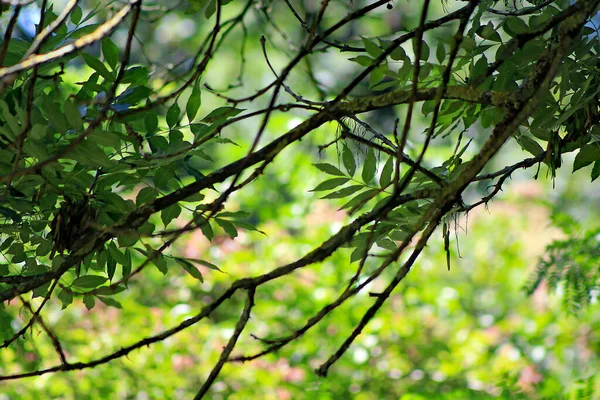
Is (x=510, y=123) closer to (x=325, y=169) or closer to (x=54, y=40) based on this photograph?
(x=325, y=169)

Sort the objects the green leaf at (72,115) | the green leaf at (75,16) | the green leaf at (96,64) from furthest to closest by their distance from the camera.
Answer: the green leaf at (75,16)
the green leaf at (96,64)
the green leaf at (72,115)

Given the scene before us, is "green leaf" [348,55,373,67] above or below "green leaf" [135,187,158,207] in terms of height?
above

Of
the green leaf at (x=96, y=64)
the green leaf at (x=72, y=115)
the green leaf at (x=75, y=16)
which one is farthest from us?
the green leaf at (x=75, y=16)

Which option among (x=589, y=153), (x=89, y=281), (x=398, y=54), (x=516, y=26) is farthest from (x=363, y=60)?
→ (x=89, y=281)

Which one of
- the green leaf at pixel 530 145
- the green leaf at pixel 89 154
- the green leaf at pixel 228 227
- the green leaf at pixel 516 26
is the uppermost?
the green leaf at pixel 516 26

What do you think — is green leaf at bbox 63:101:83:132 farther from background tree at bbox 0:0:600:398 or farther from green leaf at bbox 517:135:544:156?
green leaf at bbox 517:135:544:156

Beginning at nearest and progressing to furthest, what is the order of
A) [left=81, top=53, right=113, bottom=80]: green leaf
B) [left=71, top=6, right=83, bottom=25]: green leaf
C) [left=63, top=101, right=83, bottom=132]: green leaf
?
[left=63, top=101, right=83, bottom=132]: green leaf < [left=81, top=53, right=113, bottom=80]: green leaf < [left=71, top=6, right=83, bottom=25]: green leaf

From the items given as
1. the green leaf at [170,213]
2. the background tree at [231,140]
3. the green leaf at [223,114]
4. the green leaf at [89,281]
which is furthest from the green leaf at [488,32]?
the green leaf at [89,281]

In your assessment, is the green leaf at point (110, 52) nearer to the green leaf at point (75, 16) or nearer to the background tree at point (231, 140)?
the background tree at point (231, 140)

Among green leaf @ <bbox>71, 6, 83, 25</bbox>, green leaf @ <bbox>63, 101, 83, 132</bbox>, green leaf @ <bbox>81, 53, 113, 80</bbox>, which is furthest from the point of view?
green leaf @ <bbox>71, 6, 83, 25</bbox>

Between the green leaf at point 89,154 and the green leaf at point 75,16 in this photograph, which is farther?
the green leaf at point 75,16

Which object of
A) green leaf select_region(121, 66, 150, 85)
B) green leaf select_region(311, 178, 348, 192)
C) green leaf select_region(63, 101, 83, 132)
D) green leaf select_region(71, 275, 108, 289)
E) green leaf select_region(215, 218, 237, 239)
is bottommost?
green leaf select_region(71, 275, 108, 289)

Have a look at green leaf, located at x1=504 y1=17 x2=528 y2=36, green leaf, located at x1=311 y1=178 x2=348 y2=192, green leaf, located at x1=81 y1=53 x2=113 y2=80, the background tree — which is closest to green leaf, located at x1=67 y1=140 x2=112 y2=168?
the background tree

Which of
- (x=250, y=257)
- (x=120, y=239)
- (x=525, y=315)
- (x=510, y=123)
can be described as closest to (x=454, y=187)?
(x=510, y=123)
